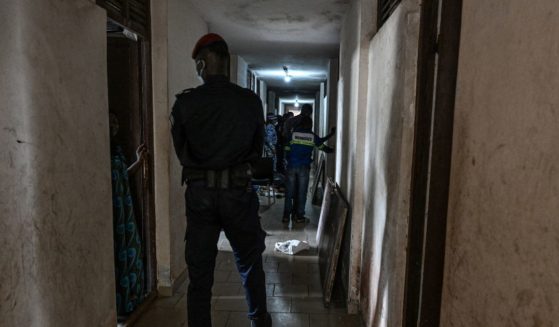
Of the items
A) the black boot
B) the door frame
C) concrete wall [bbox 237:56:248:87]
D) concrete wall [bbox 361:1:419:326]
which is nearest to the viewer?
the door frame

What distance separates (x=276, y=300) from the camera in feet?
10.2

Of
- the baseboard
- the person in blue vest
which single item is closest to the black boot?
the baseboard

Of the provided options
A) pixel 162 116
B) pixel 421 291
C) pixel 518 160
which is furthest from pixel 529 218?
pixel 162 116

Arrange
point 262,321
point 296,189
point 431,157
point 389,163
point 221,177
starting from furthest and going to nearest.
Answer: point 296,189
point 262,321
point 221,177
point 389,163
point 431,157

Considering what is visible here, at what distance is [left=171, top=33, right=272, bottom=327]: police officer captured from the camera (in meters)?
2.16

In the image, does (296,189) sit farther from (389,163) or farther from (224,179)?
(389,163)

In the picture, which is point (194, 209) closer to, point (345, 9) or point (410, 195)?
point (410, 195)

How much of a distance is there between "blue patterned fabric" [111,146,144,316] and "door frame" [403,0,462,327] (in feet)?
5.93

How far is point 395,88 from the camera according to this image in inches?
70.7

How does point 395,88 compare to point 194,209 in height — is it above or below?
above

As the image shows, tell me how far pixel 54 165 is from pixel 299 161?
12.6 feet

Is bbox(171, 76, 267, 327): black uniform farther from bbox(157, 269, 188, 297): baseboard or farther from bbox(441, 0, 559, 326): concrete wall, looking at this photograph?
bbox(441, 0, 559, 326): concrete wall

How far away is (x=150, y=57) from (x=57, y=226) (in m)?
1.61

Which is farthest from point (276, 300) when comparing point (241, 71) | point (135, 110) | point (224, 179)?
point (241, 71)
